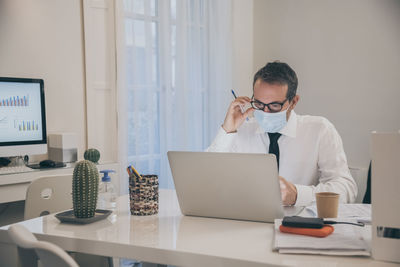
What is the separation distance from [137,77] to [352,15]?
5.99 ft

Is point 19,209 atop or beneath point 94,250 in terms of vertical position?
beneath

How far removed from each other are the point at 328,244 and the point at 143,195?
0.63 metres

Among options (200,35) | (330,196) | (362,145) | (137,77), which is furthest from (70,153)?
(362,145)

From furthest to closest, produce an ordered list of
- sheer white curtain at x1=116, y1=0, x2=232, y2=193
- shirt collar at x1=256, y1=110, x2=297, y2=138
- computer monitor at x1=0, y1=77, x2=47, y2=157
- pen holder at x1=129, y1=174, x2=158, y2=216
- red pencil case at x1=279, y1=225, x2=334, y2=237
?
1. sheer white curtain at x1=116, y1=0, x2=232, y2=193
2. computer monitor at x1=0, y1=77, x2=47, y2=157
3. shirt collar at x1=256, y1=110, x2=297, y2=138
4. pen holder at x1=129, y1=174, x2=158, y2=216
5. red pencil case at x1=279, y1=225, x2=334, y2=237

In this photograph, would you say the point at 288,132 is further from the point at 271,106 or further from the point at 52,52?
the point at 52,52

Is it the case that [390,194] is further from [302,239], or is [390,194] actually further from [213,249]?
[213,249]

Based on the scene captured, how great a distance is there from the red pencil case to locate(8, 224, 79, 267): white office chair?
0.55 metres

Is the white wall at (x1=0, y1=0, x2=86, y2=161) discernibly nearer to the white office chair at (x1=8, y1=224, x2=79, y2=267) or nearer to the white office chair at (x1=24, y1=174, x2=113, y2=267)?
the white office chair at (x1=24, y1=174, x2=113, y2=267)

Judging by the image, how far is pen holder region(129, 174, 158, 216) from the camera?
58.4 inches

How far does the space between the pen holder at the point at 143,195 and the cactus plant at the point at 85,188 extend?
0.43 ft

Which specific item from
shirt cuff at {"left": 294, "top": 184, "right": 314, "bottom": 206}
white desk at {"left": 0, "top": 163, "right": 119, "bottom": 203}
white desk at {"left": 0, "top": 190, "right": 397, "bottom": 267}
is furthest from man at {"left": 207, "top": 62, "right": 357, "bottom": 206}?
white desk at {"left": 0, "top": 163, "right": 119, "bottom": 203}

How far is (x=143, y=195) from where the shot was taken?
1484 mm

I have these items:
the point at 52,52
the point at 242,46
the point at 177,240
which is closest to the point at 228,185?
the point at 177,240

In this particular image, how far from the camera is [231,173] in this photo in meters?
1.36
